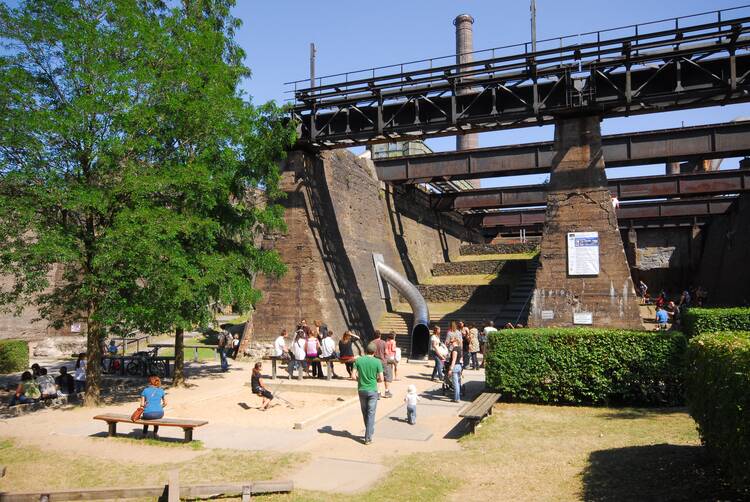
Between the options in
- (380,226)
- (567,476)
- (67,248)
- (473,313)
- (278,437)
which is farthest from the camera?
(380,226)

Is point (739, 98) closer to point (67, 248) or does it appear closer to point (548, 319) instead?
point (548, 319)

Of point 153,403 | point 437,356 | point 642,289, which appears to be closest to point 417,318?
point 437,356

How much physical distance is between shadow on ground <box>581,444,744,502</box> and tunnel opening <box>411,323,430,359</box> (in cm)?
1217

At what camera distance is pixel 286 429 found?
9.29 metres

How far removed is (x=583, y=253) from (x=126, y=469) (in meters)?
12.7

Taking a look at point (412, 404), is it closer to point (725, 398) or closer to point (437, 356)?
point (437, 356)

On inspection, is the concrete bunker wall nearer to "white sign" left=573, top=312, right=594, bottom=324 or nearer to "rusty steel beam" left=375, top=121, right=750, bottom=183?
"rusty steel beam" left=375, top=121, right=750, bottom=183

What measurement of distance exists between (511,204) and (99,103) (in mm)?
24151

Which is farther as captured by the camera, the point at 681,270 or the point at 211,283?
the point at 681,270

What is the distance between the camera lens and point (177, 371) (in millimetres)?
13812

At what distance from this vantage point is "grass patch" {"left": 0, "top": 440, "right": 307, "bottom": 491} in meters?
6.61

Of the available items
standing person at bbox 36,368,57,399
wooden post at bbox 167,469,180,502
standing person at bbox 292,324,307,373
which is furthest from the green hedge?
standing person at bbox 36,368,57,399

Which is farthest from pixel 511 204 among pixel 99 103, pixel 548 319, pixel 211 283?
pixel 99 103

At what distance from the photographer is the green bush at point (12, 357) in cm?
1695
